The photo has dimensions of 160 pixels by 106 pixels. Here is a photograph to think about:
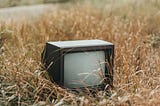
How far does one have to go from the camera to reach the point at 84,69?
308 cm

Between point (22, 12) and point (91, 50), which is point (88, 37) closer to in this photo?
point (91, 50)

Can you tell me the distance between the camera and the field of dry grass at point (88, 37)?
2.82 m

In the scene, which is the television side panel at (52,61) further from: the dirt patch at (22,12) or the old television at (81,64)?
the dirt patch at (22,12)

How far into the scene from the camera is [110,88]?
119 inches

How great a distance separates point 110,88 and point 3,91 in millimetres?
738

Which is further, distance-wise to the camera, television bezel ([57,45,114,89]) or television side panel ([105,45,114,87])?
television side panel ([105,45,114,87])

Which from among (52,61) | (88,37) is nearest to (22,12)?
(88,37)

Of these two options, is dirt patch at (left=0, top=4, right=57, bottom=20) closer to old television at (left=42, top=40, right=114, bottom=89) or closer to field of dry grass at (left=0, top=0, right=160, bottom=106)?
field of dry grass at (left=0, top=0, right=160, bottom=106)

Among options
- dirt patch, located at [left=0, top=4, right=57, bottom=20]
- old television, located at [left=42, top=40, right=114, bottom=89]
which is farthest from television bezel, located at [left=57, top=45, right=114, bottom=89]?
dirt patch, located at [left=0, top=4, right=57, bottom=20]

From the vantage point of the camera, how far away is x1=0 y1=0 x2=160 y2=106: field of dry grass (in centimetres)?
282

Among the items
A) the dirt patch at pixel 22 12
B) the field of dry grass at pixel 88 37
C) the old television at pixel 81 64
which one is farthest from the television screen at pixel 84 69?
the dirt patch at pixel 22 12

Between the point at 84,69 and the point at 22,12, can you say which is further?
the point at 22,12

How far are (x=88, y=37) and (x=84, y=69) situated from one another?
1421mm

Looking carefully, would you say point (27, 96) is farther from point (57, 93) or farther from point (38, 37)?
point (38, 37)
